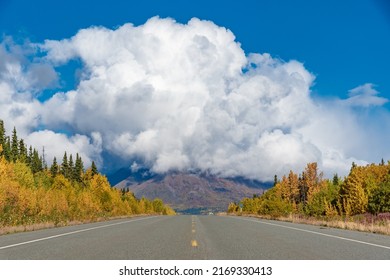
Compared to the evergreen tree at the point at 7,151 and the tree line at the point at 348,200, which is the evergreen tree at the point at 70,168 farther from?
the tree line at the point at 348,200

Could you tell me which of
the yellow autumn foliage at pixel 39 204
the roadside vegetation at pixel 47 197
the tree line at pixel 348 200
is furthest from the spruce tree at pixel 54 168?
the tree line at pixel 348 200

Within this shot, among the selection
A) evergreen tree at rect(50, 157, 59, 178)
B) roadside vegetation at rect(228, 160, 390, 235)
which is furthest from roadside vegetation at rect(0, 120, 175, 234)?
roadside vegetation at rect(228, 160, 390, 235)

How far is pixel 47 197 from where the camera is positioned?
42.4 m

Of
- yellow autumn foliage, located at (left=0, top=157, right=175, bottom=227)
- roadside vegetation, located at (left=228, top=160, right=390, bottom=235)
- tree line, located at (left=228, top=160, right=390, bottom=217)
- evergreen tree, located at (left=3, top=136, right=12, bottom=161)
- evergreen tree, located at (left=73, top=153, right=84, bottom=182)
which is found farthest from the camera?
evergreen tree, located at (left=73, top=153, right=84, bottom=182)

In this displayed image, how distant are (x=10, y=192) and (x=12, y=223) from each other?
10206 mm

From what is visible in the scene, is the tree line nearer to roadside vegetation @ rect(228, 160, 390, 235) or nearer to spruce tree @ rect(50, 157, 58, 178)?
roadside vegetation @ rect(228, 160, 390, 235)

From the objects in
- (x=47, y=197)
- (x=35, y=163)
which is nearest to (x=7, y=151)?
(x=35, y=163)

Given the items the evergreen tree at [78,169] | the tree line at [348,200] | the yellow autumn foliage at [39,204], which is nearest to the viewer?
the yellow autumn foliage at [39,204]

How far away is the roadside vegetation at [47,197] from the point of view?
29.6 metres

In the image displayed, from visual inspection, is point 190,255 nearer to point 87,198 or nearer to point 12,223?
point 12,223

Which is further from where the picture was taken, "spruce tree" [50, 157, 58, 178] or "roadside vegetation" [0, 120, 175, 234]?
"spruce tree" [50, 157, 58, 178]

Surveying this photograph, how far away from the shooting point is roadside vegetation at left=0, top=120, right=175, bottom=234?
97.1 feet
